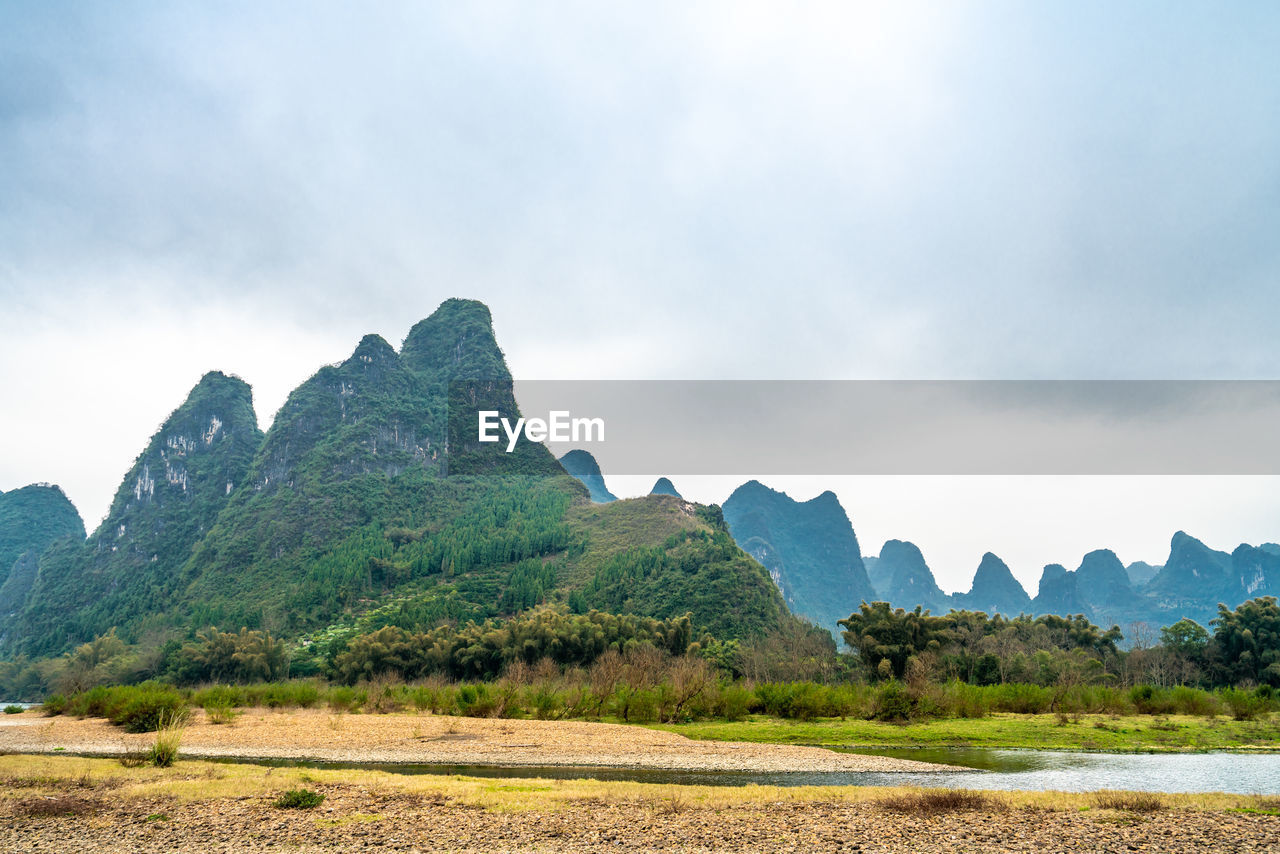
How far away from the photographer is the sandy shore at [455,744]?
22.2 meters

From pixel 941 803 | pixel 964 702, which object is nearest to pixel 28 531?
pixel 964 702

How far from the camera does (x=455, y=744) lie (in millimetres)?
25906

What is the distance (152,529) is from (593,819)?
544 ft

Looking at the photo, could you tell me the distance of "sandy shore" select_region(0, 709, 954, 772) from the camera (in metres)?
22.2

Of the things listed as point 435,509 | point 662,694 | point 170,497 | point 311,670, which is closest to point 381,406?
point 435,509

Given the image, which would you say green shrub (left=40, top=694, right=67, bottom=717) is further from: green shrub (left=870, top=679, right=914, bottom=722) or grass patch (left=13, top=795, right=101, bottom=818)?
green shrub (left=870, top=679, right=914, bottom=722)

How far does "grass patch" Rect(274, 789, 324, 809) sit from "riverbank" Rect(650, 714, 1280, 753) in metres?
18.6

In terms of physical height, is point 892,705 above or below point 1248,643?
below

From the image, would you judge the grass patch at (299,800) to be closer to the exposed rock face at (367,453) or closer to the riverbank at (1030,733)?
the riverbank at (1030,733)

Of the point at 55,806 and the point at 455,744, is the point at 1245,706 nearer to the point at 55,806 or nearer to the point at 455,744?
the point at 455,744

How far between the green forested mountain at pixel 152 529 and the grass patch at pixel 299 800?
11645 cm

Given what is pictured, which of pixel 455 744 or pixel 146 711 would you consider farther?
pixel 146 711

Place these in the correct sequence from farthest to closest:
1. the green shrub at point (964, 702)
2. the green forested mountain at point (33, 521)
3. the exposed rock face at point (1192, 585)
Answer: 1. the exposed rock face at point (1192, 585)
2. the green forested mountain at point (33, 521)
3. the green shrub at point (964, 702)

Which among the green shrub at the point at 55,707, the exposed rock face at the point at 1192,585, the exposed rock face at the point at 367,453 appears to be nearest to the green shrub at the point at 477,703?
the green shrub at the point at 55,707
